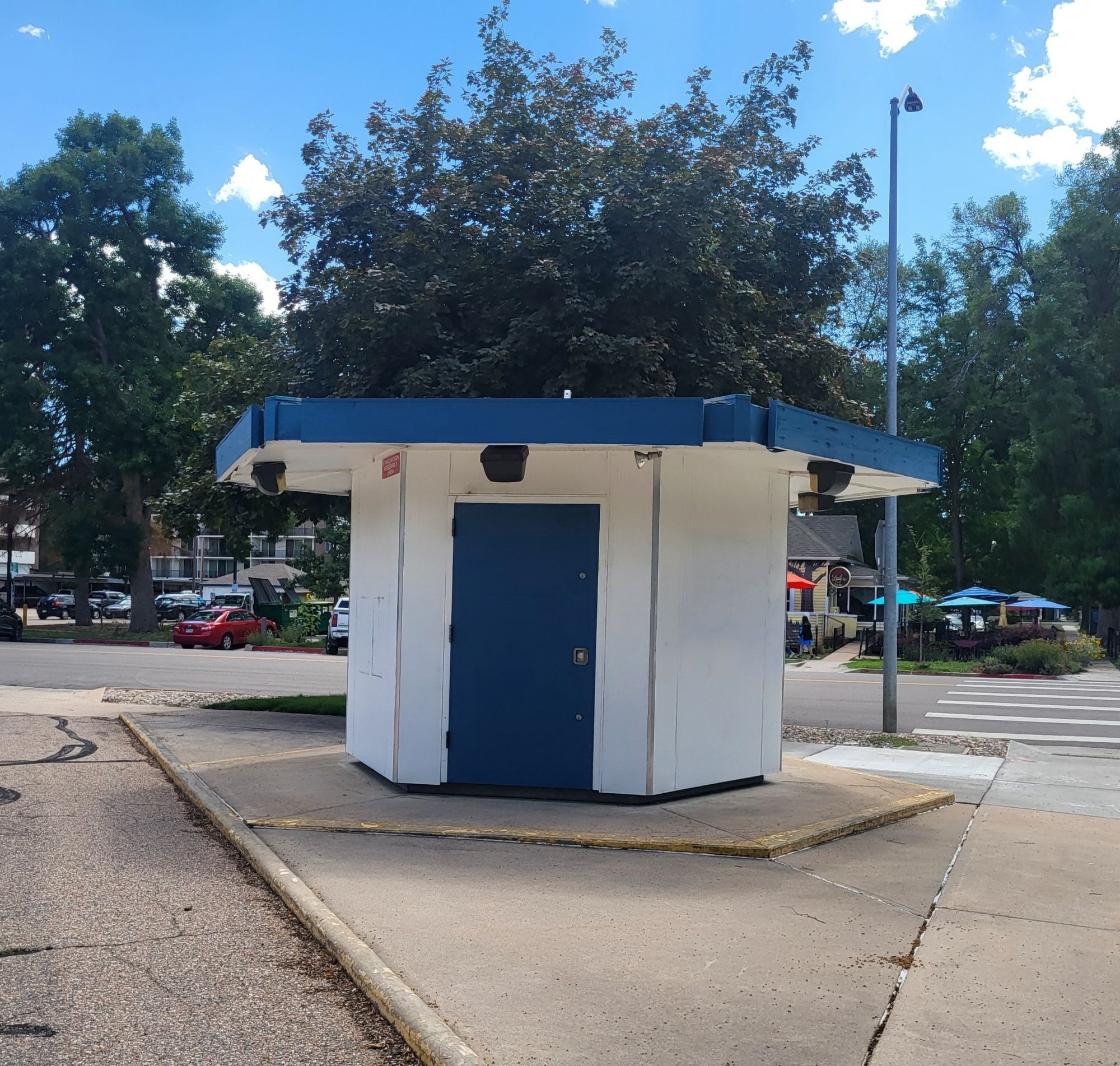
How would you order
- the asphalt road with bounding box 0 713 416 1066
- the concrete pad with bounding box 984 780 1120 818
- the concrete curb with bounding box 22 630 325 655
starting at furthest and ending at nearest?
the concrete curb with bounding box 22 630 325 655
the concrete pad with bounding box 984 780 1120 818
the asphalt road with bounding box 0 713 416 1066

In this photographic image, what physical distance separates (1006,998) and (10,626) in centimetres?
3955

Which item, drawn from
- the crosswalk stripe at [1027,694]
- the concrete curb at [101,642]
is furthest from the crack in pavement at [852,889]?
the concrete curb at [101,642]

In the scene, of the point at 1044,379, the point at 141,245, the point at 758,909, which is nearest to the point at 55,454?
the point at 141,245

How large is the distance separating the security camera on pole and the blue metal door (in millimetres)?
7853

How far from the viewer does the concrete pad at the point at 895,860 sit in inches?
259

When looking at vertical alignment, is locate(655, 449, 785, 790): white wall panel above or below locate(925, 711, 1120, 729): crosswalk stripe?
above

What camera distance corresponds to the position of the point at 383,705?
30.7ft

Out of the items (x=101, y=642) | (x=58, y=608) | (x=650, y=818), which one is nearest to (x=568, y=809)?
(x=650, y=818)

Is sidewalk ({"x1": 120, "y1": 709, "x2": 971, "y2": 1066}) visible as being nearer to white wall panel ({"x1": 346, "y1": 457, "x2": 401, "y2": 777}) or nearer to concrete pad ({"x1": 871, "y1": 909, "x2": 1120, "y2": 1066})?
concrete pad ({"x1": 871, "y1": 909, "x2": 1120, "y2": 1066})

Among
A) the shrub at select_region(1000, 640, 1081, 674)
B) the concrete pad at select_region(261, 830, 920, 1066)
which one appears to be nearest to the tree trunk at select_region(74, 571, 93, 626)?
the shrub at select_region(1000, 640, 1081, 674)

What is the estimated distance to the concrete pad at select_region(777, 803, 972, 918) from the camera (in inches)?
259

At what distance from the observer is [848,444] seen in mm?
8586

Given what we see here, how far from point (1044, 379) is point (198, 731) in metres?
32.8

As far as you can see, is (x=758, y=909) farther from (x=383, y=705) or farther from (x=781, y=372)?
(x=781, y=372)
